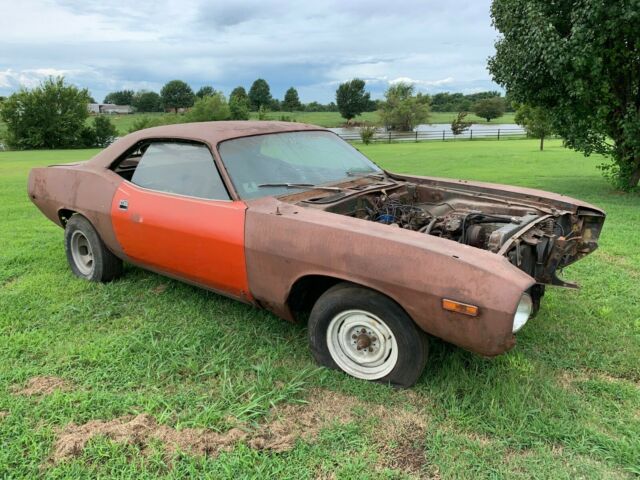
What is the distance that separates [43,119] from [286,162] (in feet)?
148

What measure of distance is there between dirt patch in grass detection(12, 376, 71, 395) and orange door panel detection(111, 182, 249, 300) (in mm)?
1063

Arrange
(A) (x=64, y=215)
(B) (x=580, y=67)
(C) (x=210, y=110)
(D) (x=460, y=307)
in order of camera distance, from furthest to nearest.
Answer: (C) (x=210, y=110) < (B) (x=580, y=67) < (A) (x=64, y=215) < (D) (x=460, y=307)

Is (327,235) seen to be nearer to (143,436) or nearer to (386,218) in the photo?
(386,218)

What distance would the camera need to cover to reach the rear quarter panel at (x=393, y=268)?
7.73 ft

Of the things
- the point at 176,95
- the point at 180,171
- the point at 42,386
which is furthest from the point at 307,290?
the point at 176,95

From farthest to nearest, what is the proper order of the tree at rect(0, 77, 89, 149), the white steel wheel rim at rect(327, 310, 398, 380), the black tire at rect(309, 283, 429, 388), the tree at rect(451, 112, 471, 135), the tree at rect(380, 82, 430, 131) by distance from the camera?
the tree at rect(380, 82, 430, 131) → the tree at rect(451, 112, 471, 135) → the tree at rect(0, 77, 89, 149) → the white steel wheel rim at rect(327, 310, 398, 380) → the black tire at rect(309, 283, 429, 388)

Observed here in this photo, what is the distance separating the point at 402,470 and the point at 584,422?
1047 millimetres

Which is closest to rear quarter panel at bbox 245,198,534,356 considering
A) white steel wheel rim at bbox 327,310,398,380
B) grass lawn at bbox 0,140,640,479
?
white steel wheel rim at bbox 327,310,398,380

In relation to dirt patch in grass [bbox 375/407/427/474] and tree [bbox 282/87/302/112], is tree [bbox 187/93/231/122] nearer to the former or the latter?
tree [bbox 282/87/302/112]

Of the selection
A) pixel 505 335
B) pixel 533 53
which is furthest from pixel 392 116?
pixel 505 335

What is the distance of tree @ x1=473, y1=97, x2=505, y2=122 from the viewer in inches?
2554

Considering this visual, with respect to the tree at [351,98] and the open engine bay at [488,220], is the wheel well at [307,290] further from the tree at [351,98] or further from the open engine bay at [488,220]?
the tree at [351,98]

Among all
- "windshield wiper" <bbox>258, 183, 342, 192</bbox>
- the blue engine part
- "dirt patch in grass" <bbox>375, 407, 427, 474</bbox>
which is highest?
"windshield wiper" <bbox>258, 183, 342, 192</bbox>

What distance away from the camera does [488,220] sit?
3.36 m
